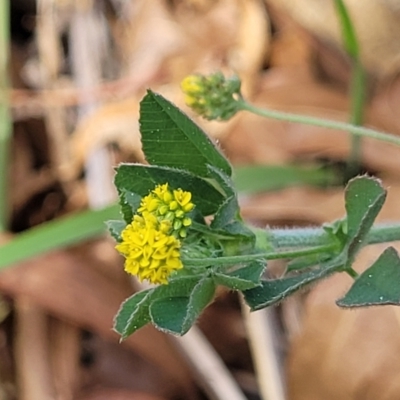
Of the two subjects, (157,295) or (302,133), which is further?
(302,133)

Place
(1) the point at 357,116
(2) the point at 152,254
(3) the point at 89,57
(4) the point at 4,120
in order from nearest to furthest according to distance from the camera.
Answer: (2) the point at 152,254 → (1) the point at 357,116 → (4) the point at 4,120 → (3) the point at 89,57

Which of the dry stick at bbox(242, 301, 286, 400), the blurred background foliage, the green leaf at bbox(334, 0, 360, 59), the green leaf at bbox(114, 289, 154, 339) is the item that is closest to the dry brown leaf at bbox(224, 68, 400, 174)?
the blurred background foliage

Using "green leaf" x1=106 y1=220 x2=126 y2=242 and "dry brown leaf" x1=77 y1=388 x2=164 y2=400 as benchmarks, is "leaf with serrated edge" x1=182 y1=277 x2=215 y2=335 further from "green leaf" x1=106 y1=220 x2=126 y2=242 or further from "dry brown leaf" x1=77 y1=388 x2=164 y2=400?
"dry brown leaf" x1=77 y1=388 x2=164 y2=400

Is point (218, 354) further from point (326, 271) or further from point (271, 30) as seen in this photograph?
point (271, 30)

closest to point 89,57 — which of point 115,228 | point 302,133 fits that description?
point 302,133

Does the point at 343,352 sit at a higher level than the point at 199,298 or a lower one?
lower

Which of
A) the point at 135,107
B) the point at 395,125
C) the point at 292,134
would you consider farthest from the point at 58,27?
the point at 395,125

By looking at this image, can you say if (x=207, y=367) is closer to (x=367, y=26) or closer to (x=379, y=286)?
(x=379, y=286)

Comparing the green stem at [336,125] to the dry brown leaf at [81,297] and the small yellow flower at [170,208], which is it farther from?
the dry brown leaf at [81,297]
